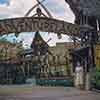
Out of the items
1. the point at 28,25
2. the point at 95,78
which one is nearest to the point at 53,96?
the point at 95,78

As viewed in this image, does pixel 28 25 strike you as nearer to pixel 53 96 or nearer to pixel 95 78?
pixel 95 78

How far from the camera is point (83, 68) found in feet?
135

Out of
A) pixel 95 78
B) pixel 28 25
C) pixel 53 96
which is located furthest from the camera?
pixel 28 25

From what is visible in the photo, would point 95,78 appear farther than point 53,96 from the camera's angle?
Yes

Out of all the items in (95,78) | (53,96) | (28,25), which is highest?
(28,25)

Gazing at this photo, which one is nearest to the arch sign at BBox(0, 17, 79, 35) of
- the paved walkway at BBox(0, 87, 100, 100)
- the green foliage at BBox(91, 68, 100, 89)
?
the green foliage at BBox(91, 68, 100, 89)

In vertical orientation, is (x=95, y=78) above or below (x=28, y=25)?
below

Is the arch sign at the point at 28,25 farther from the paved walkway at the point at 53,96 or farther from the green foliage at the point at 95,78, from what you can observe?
the paved walkway at the point at 53,96

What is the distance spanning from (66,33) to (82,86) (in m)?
4.96

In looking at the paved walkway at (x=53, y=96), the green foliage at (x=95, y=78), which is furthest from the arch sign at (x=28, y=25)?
the paved walkway at (x=53, y=96)

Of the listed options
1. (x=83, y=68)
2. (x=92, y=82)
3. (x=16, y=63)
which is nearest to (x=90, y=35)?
(x=83, y=68)

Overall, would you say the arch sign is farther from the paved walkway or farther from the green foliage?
the paved walkway

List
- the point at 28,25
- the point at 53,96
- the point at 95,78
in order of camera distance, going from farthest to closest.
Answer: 1. the point at 28,25
2. the point at 95,78
3. the point at 53,96

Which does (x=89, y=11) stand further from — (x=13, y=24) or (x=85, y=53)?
(x=13, y=24)
